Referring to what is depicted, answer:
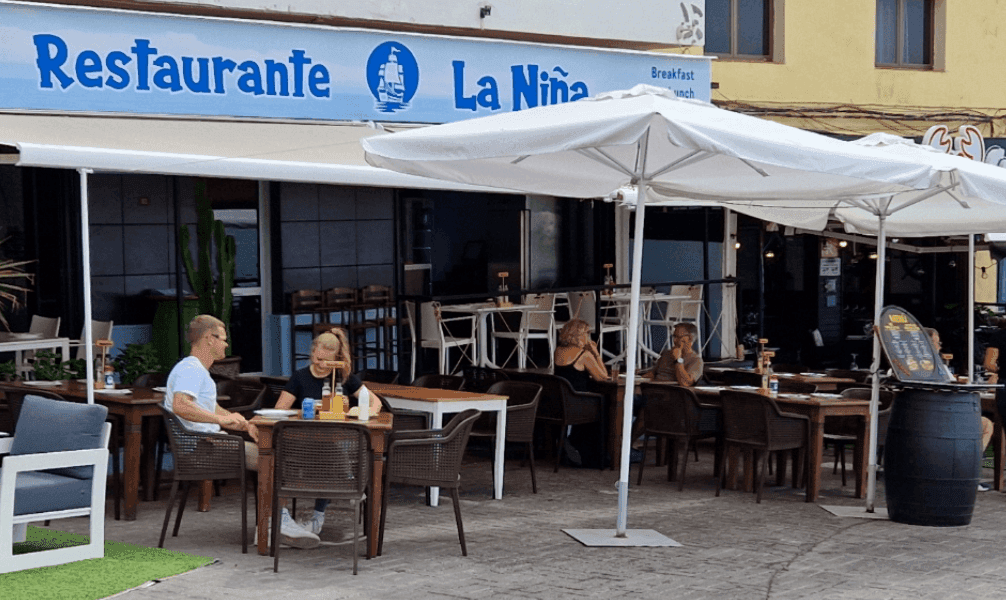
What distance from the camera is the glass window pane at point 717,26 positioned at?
16891mm

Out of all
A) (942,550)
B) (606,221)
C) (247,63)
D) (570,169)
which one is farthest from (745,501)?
(606,221)

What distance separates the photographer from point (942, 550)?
883cm

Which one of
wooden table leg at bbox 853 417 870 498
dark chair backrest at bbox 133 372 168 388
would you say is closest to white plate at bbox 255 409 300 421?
dark chair backrest at bbox 133 372 168 388

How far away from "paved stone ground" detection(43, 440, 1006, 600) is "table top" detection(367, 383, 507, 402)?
2.49 ft

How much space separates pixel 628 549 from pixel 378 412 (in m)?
1.73

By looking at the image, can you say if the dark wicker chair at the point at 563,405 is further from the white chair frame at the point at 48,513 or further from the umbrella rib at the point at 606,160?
the white chair frame at the point at 48,513

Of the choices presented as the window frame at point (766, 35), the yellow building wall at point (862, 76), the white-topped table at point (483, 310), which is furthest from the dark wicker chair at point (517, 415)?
the window frame at point (766, 35)

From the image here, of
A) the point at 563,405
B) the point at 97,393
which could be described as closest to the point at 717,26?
the point at 563,405

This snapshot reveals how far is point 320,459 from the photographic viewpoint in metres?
7.97

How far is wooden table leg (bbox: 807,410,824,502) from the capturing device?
10523 mm

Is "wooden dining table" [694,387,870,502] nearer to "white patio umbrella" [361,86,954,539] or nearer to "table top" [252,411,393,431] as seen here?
"white patio umbrella" [361,86,954,539]

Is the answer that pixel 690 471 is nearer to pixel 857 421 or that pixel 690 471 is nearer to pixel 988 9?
pixel 857 421

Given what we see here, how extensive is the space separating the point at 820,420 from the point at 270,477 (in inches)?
170

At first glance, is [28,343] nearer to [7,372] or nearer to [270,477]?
[7,372]
